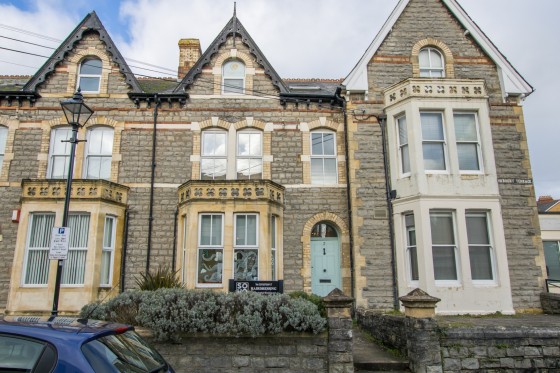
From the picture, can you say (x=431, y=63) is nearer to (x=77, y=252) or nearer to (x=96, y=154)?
(x=96, y=154)

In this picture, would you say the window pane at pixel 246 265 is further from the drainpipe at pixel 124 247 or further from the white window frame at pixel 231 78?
the white window frame at pixel 231 78

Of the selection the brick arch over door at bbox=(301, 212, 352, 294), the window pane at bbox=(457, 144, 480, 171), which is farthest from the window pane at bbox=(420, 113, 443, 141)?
the brick arch over door at bbox=(301, 212, 352, 294)

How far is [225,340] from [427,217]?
7.50 metres

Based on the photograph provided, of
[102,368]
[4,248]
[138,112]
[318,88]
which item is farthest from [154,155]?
[102,368]

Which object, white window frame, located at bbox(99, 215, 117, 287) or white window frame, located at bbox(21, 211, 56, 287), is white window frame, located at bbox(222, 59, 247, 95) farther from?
white window frame, located at bbox(21, 211, 56, 287)

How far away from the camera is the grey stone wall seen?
710 cm

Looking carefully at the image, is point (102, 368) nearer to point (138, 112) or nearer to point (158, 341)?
point (158, 341)

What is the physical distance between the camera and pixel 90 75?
14766mm

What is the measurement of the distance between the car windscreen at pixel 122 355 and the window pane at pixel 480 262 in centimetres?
1069

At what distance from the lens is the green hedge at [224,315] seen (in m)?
7.12

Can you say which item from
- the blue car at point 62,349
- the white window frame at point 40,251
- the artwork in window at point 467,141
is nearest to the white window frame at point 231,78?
the white window frame at point 40,251

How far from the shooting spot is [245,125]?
14367mm

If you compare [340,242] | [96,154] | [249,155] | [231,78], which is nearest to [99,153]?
[96,154]

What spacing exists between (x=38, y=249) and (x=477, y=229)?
13.7 m
